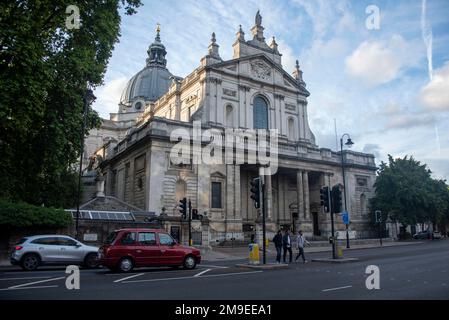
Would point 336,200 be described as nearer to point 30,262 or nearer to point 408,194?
point 30,262

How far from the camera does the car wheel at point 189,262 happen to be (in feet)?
52.8

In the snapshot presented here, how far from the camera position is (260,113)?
44.0 m

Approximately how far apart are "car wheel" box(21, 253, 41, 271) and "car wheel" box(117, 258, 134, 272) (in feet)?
14.0

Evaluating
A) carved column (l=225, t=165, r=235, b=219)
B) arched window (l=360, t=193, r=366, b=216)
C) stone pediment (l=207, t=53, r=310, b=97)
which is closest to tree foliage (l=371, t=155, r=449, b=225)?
arched window (l=360, t=193, r=366, b=216)

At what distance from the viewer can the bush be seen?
760 inches

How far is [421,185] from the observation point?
43.0m

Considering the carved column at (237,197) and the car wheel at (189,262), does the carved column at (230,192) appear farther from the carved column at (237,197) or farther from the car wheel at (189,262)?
the car wheel at (189,262)

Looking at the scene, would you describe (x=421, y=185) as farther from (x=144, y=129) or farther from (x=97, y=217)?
(x=97, y=217)

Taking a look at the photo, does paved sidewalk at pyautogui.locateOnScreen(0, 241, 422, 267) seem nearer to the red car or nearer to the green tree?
the green tree

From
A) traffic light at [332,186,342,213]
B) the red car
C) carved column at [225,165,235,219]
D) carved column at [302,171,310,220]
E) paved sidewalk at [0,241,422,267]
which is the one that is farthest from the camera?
carved column at [302,171,310,220]

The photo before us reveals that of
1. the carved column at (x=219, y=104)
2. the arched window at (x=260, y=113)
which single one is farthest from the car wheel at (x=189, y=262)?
the arched window at (x=260, y=113)

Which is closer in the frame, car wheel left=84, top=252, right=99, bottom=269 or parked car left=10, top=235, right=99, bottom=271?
parked car left=10, top=235, right=99, bottom=271

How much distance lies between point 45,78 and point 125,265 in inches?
373

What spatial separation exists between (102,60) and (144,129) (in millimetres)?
12988
